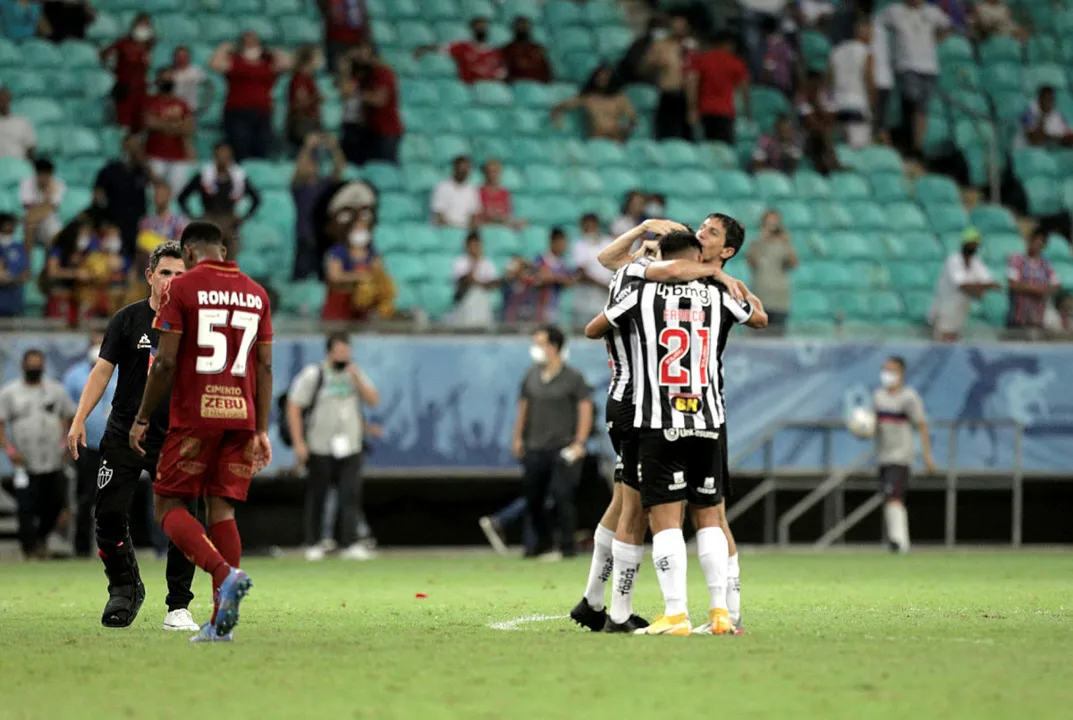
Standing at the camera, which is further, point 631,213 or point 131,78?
point 131,78

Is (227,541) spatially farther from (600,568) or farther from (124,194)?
(124,194)

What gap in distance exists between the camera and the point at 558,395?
18.0 meters

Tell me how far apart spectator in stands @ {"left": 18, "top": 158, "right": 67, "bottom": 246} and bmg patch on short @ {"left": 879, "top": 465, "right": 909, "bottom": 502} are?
945cm

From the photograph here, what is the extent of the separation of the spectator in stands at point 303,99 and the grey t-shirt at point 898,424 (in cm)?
757

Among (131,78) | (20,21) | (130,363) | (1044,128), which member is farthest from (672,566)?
(1044,128)

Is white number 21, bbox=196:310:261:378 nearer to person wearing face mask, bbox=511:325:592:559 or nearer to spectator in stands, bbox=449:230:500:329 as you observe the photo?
person wearing face mask, bbox=511:325:592:559

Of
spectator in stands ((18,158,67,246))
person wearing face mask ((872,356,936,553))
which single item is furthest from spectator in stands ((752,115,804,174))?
spectator in stands ((18,158,67,246))

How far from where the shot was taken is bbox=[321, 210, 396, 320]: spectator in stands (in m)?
19.6

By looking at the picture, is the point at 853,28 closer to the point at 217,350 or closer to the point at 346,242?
the point at 346,242

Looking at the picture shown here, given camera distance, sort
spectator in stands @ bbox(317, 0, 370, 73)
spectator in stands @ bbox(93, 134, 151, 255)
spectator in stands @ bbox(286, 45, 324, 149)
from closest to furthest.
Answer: spectator in stands @ bbox(93, 134, 151, 255) → spectator in stands @ bbox(286, 45, 324, 149) → spectator in stands @ bbox(317, 0, 370, 73)

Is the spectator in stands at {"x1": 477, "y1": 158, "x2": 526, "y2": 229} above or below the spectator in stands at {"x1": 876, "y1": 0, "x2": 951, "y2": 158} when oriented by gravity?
below

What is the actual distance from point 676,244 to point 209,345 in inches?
90.5

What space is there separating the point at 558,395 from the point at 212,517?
939 cm

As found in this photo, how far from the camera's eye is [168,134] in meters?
21.3
